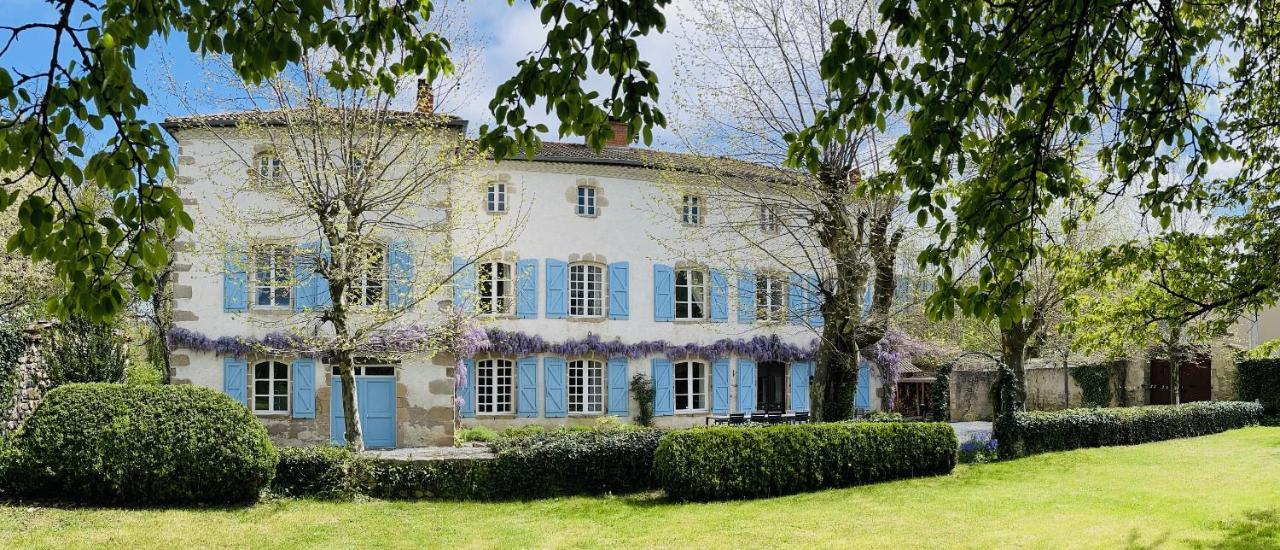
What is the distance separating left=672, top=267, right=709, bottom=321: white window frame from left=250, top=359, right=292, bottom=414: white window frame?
9.12m

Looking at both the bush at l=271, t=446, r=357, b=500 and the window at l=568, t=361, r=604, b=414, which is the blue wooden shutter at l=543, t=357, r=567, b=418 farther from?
the bush at l=271, t=446, r=357, b=500

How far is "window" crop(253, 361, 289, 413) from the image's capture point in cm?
1853

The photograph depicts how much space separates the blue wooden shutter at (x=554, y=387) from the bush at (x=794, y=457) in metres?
9.63

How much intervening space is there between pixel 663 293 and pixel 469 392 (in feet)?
16.6

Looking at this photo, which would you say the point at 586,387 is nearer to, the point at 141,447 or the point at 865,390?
the point at 865,390

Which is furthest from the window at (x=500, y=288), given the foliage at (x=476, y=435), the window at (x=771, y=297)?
the window at (x=771, y=297)

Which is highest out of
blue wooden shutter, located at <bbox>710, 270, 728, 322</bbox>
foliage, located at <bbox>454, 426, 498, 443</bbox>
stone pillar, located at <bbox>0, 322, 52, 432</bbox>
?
blue wooden shutter, located at <bbox>710, 270, 728, 322</bbox>

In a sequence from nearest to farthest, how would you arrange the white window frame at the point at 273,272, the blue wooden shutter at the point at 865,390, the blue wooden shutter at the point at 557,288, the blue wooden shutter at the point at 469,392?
the white window frame at the point at 273,272 < the blue wooden shutter at the point at 469,392 < the blue wooden shutter at the point at 557,288 < the blue wooden shutter at the point at 865,390

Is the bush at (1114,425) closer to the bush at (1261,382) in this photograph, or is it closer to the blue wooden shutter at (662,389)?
the bush at (1261,382)

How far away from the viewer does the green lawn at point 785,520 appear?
31.1ft

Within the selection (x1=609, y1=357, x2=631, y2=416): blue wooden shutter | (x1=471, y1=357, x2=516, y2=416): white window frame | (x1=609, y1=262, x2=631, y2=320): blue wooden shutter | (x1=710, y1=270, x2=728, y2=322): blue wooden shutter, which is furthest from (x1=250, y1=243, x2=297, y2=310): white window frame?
(x1=710, y1=270, x2=728, y2=322): blue wooden shutter

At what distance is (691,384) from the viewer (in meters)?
23.6

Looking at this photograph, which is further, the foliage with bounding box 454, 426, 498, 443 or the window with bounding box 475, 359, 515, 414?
the window with bounding box 475, 359, 515, 414

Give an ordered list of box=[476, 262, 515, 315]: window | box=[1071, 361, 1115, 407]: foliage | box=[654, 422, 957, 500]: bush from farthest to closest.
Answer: box=[1071, 361, 1115, 407]: foliage < box=[476, 262, 515, 315]: window < box=[654, 422, 957, 500]: bush
